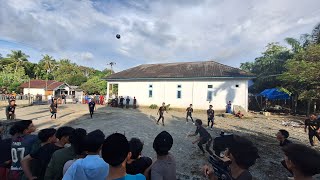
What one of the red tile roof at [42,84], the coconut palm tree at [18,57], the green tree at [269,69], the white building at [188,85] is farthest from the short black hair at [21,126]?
the coconut palm tree at [18,57]

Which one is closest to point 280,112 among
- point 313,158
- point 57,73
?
point 313,158

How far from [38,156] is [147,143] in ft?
23.6

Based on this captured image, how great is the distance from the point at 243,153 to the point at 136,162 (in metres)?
1.32

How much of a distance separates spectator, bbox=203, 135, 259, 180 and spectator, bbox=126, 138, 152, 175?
829 mm

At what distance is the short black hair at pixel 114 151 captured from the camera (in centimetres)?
227

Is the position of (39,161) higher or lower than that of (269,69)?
lower

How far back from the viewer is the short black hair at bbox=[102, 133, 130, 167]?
2274mm

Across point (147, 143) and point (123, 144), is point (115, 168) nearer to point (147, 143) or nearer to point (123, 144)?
point (123, 144)

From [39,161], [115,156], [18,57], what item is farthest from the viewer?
[18,57]

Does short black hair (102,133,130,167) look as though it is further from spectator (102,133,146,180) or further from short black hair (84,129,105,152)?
short black hair (84,129,105,152)

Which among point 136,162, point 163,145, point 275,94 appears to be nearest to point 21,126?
point 136,162

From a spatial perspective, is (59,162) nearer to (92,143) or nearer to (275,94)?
(92,143)

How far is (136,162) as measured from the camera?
3.04 metres

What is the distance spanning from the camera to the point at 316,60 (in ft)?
64.5
